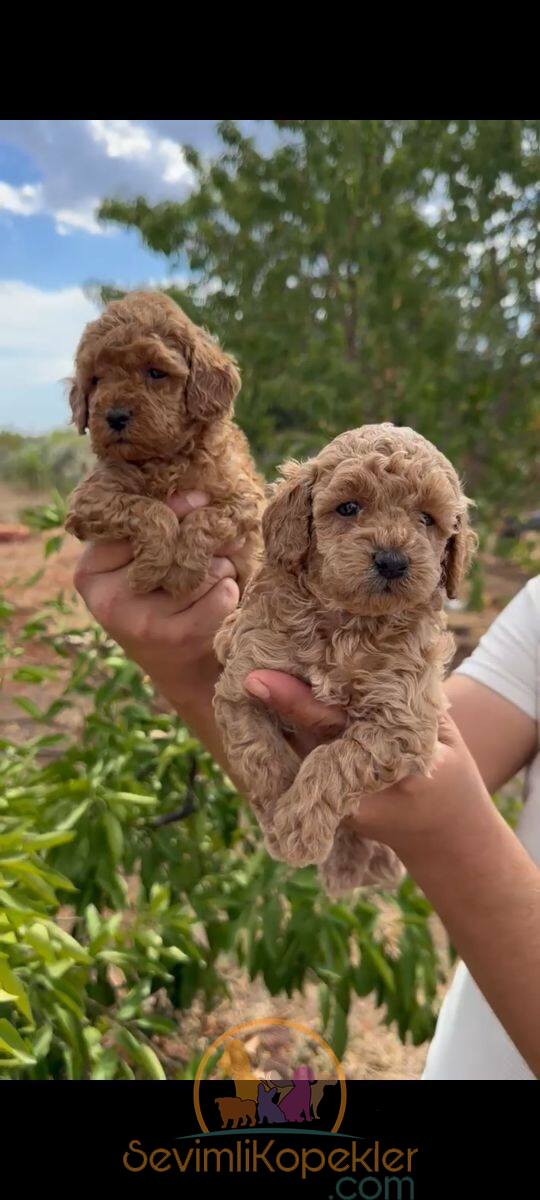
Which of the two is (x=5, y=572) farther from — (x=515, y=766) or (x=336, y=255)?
(x=515, y=766)

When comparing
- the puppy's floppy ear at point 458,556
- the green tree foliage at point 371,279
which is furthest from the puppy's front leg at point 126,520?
the green tree foliage at point 371,279

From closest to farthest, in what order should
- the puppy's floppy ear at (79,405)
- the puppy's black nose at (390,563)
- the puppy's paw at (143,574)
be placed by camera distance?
the puppy's black nose at (390,563) < the puppy's floppy ear at (79,405) < the puppy's paw at (143,574)

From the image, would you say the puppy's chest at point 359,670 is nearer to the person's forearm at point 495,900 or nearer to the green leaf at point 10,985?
the person's forearm at point 495,900

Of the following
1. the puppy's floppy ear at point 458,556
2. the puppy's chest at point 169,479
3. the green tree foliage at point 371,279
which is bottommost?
the puppy's chest at point 169,479

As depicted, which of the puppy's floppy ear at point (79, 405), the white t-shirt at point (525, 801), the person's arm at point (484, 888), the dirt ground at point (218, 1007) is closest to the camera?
the person's arm at point (484, 888)

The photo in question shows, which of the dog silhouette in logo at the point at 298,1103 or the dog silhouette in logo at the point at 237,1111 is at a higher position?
the dog silhouette in logo at the point at 298,1103

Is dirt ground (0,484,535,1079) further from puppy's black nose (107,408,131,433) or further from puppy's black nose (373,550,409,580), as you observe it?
puppy's black nose (373,550,409,580)
